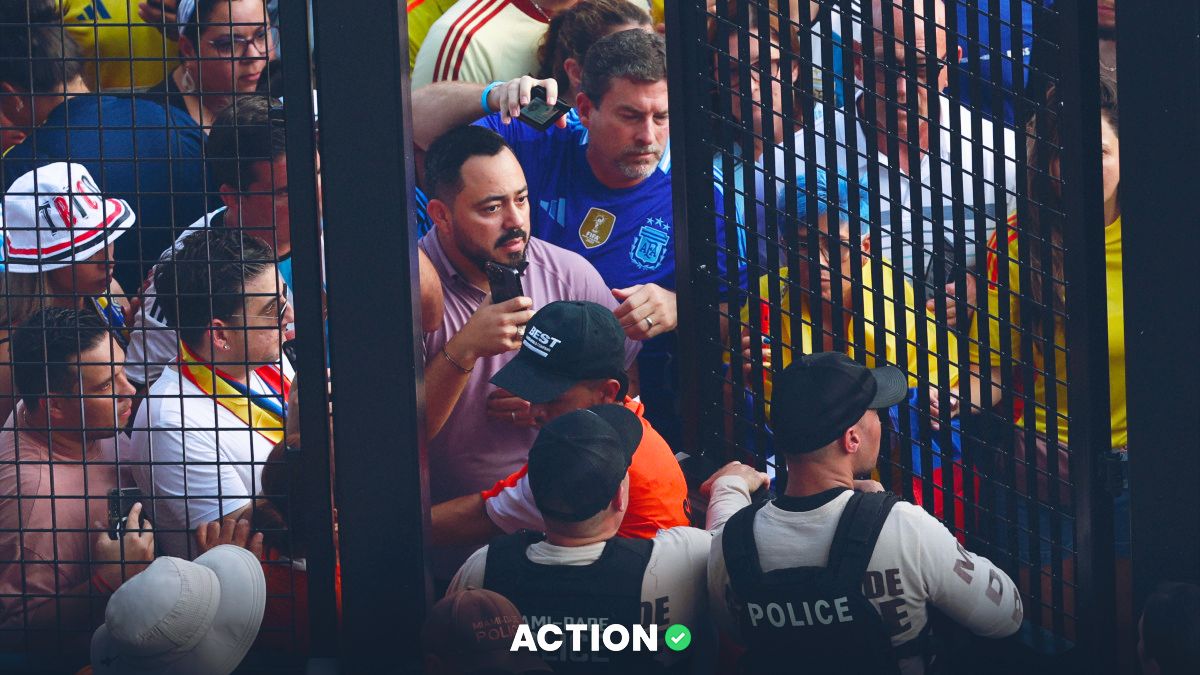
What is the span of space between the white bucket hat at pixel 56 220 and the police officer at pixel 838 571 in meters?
1.58

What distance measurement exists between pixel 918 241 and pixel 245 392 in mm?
1582

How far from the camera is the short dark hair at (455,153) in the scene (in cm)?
377

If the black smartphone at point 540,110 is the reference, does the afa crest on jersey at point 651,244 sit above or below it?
below

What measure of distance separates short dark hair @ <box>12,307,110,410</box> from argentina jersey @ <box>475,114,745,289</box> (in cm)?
129

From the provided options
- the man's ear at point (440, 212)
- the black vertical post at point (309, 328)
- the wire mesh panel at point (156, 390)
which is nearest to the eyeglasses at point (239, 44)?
the wire mesh panel at point (156, 390)

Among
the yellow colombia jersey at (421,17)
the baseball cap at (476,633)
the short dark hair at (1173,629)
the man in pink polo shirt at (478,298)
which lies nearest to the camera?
the short dark hair at (1173,629)

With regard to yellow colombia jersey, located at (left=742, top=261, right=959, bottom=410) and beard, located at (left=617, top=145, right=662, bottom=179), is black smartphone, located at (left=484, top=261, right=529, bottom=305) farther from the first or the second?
yellow colombia jersey, located at (left=742, top=261, right=959, bottom=410)

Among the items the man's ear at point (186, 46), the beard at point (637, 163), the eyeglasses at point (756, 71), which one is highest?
Answer: the man's ear at point (186, 46)

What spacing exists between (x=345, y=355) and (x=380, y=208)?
315 millimetres

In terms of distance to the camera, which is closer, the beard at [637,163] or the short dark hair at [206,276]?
the short dark hair at [206,276]

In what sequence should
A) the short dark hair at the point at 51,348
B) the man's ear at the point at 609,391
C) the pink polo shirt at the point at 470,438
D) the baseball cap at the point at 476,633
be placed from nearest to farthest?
the baseball cap at the point at 476,633
the short dark hair at the point at 51,348
the man's ear at the point at 609,391
the pink polo shirt at the point at 470,438

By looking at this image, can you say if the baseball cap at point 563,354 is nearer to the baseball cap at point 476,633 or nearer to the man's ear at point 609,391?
the man's ear at point 609,391

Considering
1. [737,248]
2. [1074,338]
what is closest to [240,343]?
[737,248]

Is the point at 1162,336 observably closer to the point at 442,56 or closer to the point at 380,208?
the point at 380,208
